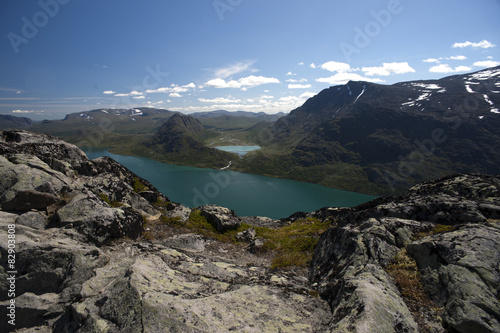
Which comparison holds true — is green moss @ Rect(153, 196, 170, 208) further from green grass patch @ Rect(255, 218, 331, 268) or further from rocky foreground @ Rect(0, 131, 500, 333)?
green grass patch @ Rect(255, 218, 331, 268)

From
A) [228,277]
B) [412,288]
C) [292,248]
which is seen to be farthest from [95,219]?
[412,288]

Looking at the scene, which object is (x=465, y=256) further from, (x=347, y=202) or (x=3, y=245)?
(x=347, y=202)

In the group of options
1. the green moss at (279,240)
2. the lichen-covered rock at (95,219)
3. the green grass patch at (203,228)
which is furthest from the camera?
the green grass patch at (203,228)

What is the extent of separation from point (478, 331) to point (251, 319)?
870cm

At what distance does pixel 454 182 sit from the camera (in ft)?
76.0

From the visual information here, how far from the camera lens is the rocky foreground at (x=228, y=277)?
835 centimetres

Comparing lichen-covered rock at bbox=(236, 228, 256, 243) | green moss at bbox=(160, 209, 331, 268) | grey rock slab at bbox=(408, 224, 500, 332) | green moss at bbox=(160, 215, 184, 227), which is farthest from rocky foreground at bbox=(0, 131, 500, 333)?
lichen-covered rock at bbox=(236, 228, 256, 243)

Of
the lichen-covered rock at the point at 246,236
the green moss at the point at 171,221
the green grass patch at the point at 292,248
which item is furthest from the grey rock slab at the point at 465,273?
the green moss at the point at 171,221

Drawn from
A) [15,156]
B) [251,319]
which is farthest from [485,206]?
[15,156]

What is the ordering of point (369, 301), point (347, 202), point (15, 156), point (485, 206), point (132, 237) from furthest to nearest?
point (347, 202) < point (15, 156) < point (132, 237) < point (485, 206) < point (369, 301)

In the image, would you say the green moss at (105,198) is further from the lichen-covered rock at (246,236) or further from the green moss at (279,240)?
the lichen-covered rock at (246,236)

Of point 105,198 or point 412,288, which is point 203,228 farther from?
point 412,288

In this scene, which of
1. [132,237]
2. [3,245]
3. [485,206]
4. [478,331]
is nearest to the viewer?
[478,331]

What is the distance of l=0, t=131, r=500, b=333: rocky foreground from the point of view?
329 inches
